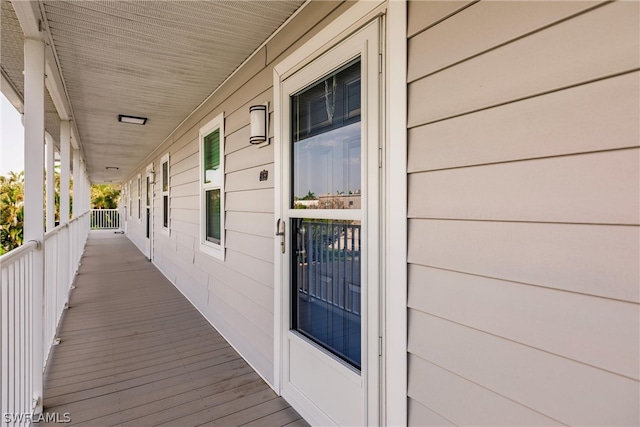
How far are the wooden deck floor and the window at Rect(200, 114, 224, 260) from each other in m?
0.90

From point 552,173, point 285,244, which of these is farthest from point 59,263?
point 552,173

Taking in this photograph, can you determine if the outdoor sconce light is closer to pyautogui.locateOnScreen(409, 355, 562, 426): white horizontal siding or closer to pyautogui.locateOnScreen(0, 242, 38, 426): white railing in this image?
pyautogui.locateOnScreen(0, 242, 38, 426): white railing

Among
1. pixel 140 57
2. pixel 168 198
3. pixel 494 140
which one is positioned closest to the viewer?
pixel 494 140

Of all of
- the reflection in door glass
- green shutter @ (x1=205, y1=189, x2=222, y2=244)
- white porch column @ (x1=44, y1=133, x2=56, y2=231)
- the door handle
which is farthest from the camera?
white porch column @ (x1=44, y1=133, x2=56, y2=231)

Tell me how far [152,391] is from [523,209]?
258cm

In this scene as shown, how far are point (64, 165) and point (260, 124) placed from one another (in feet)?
10.8

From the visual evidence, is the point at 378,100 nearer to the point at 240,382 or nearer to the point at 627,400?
the point at 627,400

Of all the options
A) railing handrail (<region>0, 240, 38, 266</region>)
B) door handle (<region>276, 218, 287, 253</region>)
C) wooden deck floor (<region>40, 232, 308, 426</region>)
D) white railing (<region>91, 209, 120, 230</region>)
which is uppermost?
door handle (<region>276, 218, 287, 253</region>)

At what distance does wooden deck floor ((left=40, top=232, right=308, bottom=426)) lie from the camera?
2.15m

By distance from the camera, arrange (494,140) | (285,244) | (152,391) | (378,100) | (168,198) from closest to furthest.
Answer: (494,140) < (378,100) < (285,244) < (152,391) < (168,198)

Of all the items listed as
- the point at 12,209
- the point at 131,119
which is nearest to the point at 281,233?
the point at 131,119

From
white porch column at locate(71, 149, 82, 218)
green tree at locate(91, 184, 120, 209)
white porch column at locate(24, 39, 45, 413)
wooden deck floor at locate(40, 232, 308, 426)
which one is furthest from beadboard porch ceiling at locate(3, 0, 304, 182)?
green tree at locate(91, 184, 120, 209)

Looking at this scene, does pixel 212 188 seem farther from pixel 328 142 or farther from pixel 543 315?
pixel 543 315

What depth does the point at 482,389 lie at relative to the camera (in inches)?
45.0
